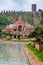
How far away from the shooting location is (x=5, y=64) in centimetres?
2167

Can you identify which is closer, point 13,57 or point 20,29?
point 13,57

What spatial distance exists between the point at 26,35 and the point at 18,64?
→ 56635 millimetres

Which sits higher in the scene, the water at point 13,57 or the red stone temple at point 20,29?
the water at point 13,57

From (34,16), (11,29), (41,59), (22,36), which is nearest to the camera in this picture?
(41,59)

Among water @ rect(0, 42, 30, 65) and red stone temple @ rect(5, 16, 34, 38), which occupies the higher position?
water @ rect(0, 42, 30, 65)

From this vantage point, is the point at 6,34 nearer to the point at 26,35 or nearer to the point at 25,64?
the point at 26,35

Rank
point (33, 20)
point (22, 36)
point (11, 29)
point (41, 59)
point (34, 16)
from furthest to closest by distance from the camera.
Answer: point (34, 16) → point (33, 20) → point (11, 29) → point (22, 36) → point (41, 59)

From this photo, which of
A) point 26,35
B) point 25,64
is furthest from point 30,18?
point 25,64

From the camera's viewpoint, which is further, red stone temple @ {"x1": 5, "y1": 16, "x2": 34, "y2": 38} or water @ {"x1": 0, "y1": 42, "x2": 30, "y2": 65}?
red stone temple @ {"x1": 5, "y1": 16, "x2": 34, "y2": 38}

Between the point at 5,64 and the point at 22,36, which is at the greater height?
the point at 5,64

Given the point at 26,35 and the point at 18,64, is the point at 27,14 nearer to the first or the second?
the point at 26,35

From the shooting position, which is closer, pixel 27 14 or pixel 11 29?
pixel 11 29

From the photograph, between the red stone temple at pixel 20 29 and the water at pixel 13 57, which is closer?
the water at pixel 13 57

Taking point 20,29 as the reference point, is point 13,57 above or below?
above
